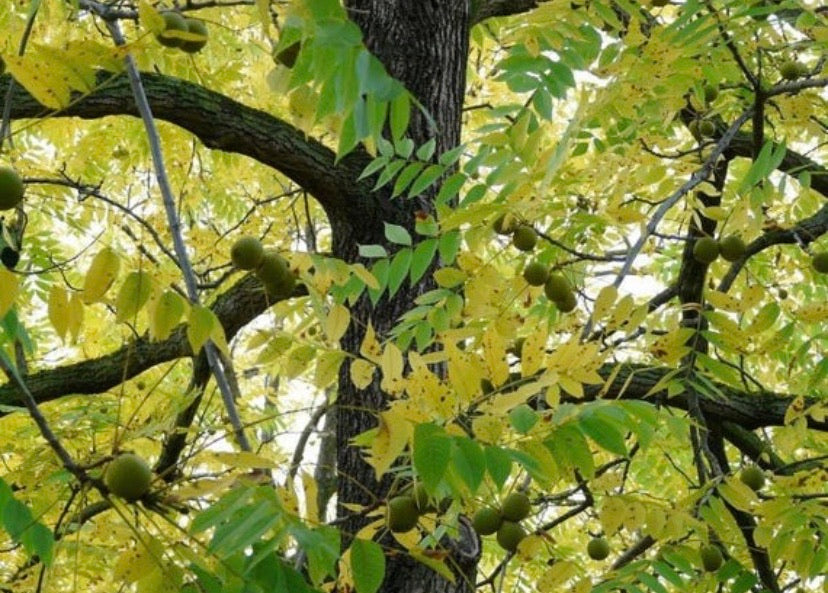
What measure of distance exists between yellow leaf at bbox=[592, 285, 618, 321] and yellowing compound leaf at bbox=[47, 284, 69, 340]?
3.50 feet

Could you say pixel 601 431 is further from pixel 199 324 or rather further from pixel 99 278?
pixel 99 278

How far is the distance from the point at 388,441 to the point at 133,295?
441mm

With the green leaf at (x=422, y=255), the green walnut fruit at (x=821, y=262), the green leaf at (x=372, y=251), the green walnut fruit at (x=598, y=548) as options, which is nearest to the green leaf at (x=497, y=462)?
the green leaf at (x=372, y=251)

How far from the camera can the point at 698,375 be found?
284 cm

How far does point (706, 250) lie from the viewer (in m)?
3.02

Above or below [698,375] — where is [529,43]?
above

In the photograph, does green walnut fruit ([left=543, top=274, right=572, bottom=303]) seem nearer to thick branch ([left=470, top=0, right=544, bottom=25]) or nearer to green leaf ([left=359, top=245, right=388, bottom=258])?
green leaf ([left=359, top=245, right=388, bottom=258])

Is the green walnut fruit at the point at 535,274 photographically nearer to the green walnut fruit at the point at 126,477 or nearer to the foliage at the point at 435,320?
the foliage at the point at 435,320

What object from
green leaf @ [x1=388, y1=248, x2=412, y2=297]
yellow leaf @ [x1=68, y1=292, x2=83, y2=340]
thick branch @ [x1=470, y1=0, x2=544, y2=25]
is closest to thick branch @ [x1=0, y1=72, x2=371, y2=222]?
green leaf @ [x1=388, y1=248, x2=412, y2=297]

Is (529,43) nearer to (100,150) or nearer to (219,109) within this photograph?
(219,109)

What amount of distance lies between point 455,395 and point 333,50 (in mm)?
611

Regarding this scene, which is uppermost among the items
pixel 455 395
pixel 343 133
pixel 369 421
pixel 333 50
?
pixel 333 50

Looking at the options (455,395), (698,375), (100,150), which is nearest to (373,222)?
(698,375)

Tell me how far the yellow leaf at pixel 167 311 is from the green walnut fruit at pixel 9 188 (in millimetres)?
286
